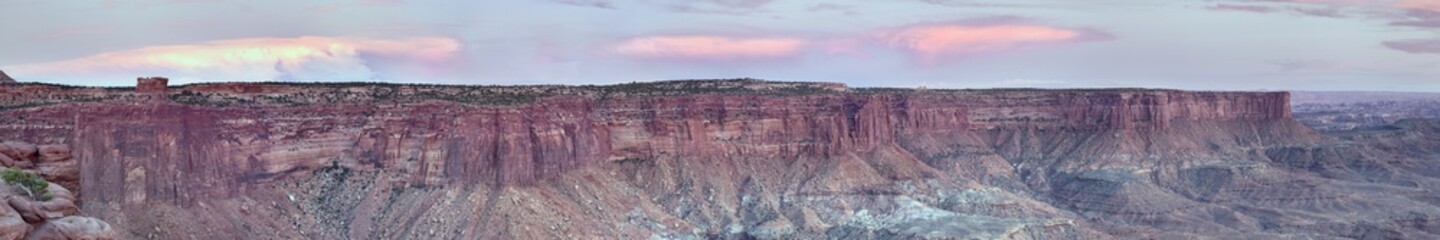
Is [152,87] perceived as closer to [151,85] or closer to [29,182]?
[151,85]

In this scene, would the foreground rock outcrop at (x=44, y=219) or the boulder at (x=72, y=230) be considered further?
the boulder at (x=72, y=230)

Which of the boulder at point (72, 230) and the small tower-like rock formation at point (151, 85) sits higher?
the small tower-like rock formation at point (151, 85)

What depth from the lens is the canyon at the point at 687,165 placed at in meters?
60.3

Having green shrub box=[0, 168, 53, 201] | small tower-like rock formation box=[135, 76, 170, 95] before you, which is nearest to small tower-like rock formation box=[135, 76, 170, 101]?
small tower-like rock formation box=[135, 76, 170, 95]

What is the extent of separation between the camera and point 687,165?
90.6m

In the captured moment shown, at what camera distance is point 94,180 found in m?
56.9

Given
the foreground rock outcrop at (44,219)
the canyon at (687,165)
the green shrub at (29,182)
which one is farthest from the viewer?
the canyon at (687,165)

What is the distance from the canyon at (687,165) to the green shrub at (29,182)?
15.8 feet

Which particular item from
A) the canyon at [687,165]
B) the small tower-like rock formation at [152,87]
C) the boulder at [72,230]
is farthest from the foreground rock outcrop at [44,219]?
the small tower-like rock formation at [152,87]

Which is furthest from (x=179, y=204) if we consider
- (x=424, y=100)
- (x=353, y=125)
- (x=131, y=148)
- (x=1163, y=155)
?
(x=1163, y=155)

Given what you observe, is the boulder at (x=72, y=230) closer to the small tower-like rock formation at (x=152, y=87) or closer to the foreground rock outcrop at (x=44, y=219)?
the foreground rock outcrop at (x=44, y=219)

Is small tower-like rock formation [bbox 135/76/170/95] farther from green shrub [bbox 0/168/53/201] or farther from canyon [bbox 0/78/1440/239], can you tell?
green shrub [bbox 0/168/53/201]

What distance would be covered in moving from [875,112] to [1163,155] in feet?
131

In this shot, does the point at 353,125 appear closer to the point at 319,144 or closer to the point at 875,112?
Result: the point at 319,144
